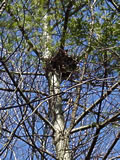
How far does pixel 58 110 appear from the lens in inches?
179

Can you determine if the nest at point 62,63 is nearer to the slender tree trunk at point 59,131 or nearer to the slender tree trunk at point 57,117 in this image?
the slender tree trunk at point 57,117

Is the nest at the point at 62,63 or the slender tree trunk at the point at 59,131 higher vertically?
the nest at the point at 62,63

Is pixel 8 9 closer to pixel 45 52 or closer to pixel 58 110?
pixel 45 52

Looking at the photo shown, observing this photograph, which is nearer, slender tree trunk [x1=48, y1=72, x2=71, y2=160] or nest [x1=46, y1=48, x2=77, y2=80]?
slender tree trunk [x1=48, y1=72, x2=71, y2=160]

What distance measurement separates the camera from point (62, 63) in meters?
5.31

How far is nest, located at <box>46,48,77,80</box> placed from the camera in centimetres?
517

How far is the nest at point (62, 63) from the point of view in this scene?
5.17 meters

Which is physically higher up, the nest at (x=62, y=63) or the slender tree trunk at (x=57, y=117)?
the nest at (x=62, y=63)

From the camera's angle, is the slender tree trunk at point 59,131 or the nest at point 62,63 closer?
the slender tree trunk at point 59,131

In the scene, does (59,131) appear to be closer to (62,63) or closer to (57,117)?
(57,117)

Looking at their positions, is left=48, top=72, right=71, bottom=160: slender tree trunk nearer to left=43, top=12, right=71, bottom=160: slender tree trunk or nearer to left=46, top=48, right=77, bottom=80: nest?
left=43, top=12, right=71, bottom=160: slender tree trunk

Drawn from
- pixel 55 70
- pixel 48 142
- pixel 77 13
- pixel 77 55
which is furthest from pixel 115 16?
pixel 48 142

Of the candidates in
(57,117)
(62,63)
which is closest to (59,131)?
(57,117)

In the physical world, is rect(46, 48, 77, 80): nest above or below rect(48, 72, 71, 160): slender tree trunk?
above
